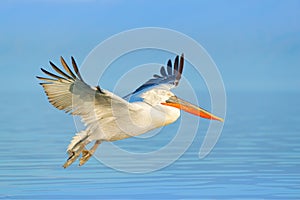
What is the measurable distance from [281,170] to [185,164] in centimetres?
209

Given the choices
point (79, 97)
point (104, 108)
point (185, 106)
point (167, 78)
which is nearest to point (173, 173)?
point (167, 78)

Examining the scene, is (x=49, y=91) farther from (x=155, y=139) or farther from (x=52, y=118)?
(x=52, y=118)

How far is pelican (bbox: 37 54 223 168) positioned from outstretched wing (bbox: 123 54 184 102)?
0.33m

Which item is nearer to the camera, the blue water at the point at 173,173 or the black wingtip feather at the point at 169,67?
the black wingtip feather at the point at 169,67

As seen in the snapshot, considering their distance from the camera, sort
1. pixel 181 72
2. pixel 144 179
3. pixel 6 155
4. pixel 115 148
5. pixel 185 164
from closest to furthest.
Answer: pixel 181 72
pixel 144 179
pixel 185 164
pixel 6 155
pixel 115 148

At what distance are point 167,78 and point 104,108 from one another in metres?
2.64

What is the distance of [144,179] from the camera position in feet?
59.7

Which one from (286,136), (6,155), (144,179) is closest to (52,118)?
(286,136)

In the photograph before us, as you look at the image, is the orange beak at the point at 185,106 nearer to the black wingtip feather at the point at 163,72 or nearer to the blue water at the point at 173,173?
the black wingtip feather at the point at 163,72

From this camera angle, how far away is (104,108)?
522 inches

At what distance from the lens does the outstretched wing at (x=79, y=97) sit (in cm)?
1241

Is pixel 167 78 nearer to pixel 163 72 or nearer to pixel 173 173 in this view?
pixel 163 72

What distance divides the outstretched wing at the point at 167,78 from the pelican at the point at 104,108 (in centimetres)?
33

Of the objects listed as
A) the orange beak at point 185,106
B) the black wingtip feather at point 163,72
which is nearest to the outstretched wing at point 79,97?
the orange beak at point 185,106
